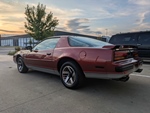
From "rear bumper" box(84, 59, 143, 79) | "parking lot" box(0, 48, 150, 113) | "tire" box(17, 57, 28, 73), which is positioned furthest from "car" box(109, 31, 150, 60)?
"tire" box(17, 57, 28, 73)

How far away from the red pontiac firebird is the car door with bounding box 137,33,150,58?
4301 mm

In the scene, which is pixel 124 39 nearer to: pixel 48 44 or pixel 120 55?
pixel 48 44

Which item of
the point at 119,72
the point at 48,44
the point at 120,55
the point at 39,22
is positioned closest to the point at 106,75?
the point at 119,72

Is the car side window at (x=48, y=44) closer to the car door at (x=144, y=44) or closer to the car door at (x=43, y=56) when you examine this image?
the car door at (x=43, y=56)

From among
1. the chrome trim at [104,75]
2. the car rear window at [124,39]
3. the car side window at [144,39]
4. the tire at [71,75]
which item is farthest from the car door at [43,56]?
the car side window at [144,39]

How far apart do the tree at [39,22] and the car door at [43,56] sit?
12.4 m

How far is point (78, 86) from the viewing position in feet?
12.7

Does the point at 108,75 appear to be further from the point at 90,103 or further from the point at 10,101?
the point at 10,101

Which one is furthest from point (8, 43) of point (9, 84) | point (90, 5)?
point (9, 84)

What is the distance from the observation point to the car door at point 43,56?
4.57 m

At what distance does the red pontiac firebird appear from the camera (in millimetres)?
3293

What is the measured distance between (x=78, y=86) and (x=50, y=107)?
1112 mm

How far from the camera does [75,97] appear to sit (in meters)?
3.43

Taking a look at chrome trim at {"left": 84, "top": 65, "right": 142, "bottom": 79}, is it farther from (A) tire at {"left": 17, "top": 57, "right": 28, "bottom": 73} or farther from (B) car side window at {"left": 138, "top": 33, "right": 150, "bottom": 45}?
(B) car side window at {"left": 138, "top": 33, "right": 150, "bottom": 45}
